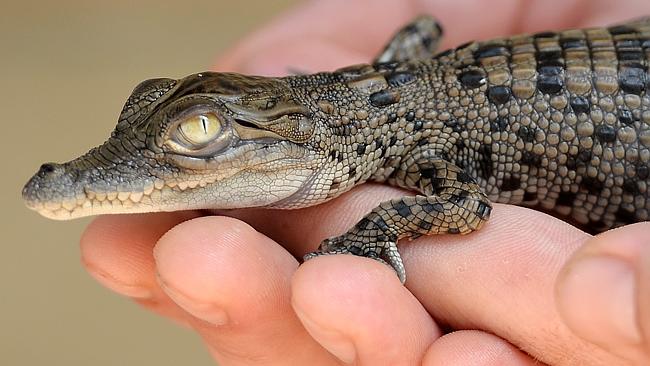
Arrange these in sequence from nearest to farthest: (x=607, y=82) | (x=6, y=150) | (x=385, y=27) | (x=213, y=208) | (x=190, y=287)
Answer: (x=190, y=287)
(x=213, y=208)
(x=607, y=82)
(x=385, y=27)
(x=6, y=150)

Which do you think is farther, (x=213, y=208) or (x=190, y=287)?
(x=213, y=208)

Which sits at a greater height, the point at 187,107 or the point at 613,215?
the point at 187,107

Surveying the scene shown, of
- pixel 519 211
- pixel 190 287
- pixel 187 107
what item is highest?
pixel 187 107

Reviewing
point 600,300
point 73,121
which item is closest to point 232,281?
Answer: point 600,300

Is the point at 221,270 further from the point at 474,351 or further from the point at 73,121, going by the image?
the point at 73,121

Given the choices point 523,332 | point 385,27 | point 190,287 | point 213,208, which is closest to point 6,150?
point 385,27

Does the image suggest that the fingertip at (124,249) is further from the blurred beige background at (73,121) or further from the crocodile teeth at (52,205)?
the blurred beige background at (73,121)

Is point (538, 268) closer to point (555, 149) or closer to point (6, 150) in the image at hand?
point (555, 149)

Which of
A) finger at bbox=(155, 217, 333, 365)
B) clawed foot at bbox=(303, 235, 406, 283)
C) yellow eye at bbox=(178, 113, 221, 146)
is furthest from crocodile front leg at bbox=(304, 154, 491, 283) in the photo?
yellow eye at bbox=(178, 113, 221, 146)
